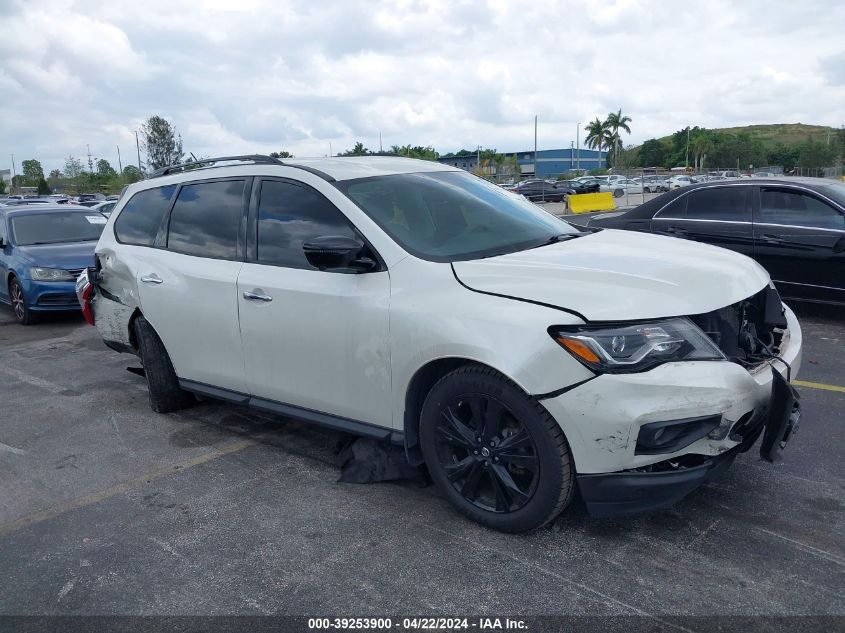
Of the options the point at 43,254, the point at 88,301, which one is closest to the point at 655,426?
the point at 88,301

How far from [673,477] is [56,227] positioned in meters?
9.94

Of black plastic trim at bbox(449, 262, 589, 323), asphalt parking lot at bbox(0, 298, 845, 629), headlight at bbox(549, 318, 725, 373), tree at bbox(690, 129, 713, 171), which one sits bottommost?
asphalt parking lot at bbox(0, 298, 845, 629)

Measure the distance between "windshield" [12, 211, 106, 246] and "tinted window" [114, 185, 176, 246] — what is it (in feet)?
17.9

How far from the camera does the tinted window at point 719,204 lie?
7691 mm

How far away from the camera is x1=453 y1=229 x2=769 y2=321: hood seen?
295 centimetres

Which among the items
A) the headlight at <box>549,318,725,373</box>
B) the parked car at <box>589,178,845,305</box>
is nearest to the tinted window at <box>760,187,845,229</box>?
the parked car at <box>589,178,845,305</box>

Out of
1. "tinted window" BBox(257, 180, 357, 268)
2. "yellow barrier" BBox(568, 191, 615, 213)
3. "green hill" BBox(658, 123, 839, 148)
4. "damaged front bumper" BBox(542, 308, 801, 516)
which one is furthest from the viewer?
"green hill" BBox(658, 123, 839, 148)

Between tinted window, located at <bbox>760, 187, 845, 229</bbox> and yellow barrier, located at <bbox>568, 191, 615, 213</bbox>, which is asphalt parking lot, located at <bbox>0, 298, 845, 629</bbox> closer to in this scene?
tinted window, located at <bbox>760, 187, 845, 229</bbox>

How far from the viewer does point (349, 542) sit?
3326 millimetres

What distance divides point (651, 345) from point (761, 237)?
5.34 meters

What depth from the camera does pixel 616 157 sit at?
367 feet

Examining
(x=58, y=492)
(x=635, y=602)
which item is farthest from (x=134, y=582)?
(x=635, y=602)

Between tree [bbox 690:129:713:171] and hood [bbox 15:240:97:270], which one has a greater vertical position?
tree [bbox 690:129:713:171]

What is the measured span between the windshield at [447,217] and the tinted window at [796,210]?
3.92 metres
